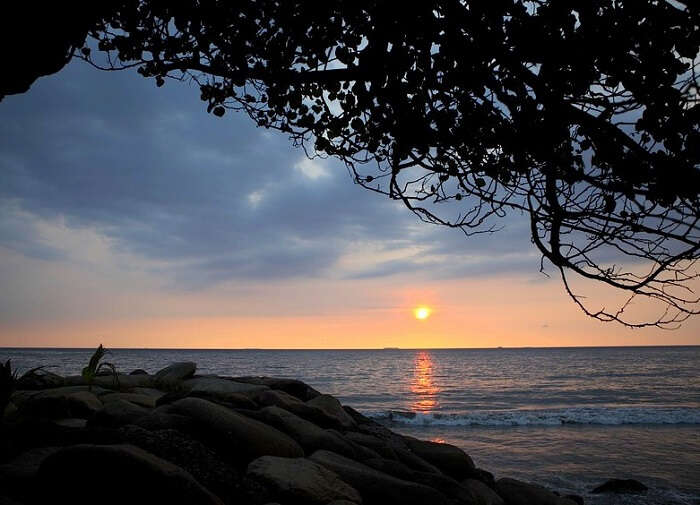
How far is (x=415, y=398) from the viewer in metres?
29.7

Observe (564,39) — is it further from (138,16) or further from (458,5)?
(138,16)

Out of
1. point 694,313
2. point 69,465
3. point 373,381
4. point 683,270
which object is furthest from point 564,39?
point 373,381

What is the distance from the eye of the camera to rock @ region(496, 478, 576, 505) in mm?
6477

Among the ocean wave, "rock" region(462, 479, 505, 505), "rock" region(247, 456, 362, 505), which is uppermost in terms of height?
"rock" region(247, 456, 362, 505)

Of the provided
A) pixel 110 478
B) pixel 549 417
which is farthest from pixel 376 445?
pixel 549 417

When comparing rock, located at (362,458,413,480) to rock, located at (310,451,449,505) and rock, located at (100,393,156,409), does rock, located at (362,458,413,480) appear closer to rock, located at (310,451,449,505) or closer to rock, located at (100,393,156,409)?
rock, located at (310,451,449,505)

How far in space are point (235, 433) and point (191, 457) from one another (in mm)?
647

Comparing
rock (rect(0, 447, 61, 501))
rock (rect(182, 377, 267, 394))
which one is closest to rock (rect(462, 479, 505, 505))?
rock (rect(182, 377, 267, 394))

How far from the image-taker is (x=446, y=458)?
20.2 feet

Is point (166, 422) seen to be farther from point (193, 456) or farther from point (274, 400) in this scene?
point (274, 400)

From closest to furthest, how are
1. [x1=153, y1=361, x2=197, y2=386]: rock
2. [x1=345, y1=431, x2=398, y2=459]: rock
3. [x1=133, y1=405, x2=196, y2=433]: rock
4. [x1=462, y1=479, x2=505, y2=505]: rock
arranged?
[x1=133, y1=405, x2=196, y2=433]: rock, [x1=345, y1=431, x2=398, y2=459]: rock, [x1=462, y1=479, x2=505, y2=505]: rock, [x1=153, y1=361, x2=197, y2=386]: rock

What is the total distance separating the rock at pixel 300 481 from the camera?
3426 millimetres

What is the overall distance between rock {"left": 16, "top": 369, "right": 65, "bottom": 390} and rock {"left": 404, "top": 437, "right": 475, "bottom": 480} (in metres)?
4.34

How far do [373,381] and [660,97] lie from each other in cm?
4080
